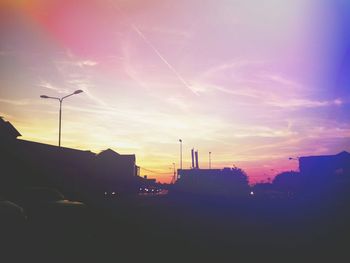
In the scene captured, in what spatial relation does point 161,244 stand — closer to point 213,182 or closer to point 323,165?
point 213,182

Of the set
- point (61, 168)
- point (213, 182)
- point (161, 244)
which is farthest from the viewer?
point (213, 182)

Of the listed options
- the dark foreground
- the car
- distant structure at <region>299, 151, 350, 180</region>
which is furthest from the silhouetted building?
distant structure at <region>299, 151, 350, 180</region>

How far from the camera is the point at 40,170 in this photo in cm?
4456

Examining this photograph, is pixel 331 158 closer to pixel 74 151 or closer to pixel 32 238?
pixel 74 151

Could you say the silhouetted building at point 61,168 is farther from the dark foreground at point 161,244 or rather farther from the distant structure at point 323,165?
the distant structure at point 323,165

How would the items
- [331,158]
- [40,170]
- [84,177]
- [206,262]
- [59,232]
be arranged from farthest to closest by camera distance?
[331,158]
[84,177]
[40,170]
[59,232]
[206,262]

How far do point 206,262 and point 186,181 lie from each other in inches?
3231

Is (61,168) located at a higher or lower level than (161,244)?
higher

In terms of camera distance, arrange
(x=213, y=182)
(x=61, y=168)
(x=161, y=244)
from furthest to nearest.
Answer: (x=213, y=182) → (x=61, y=168) → (x=161, y=244)

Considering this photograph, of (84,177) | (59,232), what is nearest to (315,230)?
(59,232)

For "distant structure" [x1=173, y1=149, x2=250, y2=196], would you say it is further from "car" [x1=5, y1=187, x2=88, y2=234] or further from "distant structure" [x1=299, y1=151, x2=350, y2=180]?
"car" [x1=5, y1=187, x2=88, y2=234]

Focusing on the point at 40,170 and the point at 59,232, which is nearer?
the point at 59,232

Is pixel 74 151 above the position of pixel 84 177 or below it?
above

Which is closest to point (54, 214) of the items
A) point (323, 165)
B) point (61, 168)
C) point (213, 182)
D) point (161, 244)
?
point (161, 244)
